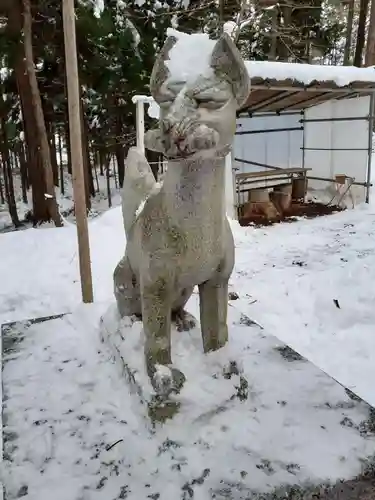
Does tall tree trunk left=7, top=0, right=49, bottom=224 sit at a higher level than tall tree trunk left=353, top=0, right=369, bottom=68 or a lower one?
lower

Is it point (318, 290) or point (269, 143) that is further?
point (269, 143)

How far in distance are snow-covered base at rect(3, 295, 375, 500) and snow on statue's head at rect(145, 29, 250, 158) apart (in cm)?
81

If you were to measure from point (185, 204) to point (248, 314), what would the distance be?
2.09 m

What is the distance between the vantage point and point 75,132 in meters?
2.68

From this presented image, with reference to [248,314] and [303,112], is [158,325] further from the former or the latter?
[303,112]

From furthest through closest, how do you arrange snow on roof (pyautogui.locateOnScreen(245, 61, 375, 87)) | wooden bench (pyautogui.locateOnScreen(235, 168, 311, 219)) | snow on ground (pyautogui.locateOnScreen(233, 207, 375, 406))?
wooden bench (pyautogui.locateOnScreen(235, 168, 311, 219))
snow on roof (pyautogui.locateOnScreen(245, 61, 375, 87))
snow on ground (pyautogui.locateOnScreen(233, 207, 375, 406))

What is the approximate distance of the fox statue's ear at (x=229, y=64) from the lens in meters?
1.20

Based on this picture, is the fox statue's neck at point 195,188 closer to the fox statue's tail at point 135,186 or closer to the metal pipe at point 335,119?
the fox statue's tail at point 135,186

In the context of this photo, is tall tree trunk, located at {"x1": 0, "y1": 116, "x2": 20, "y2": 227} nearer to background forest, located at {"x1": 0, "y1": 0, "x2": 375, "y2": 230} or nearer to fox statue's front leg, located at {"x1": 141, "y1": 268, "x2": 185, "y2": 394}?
background forest, located at {"x1": 0, "y1": 0, "x2": 375, "y2": 230}

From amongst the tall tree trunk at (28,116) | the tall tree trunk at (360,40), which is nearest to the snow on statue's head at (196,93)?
the tall tree trunk at (28,116)

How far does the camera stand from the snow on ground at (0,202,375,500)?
4.48ft

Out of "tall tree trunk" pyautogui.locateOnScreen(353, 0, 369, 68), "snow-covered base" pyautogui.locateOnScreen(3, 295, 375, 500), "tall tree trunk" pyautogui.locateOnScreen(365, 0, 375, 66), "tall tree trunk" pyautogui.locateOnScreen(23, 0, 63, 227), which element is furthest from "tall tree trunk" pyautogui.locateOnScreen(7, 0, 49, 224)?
"tall tree trunk" pyautogui.locateOnScreen(353, 0, 369, 68)

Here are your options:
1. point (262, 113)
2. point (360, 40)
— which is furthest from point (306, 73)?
point (360, 40)

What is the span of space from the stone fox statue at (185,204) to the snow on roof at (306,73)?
11.5 feet
